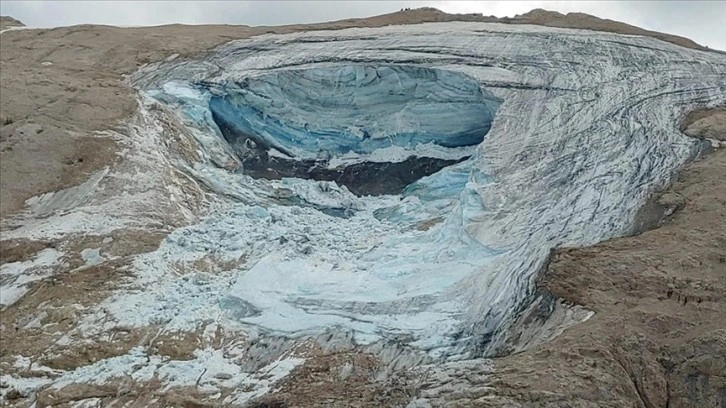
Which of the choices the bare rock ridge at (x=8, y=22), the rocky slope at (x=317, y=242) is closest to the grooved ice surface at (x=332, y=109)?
the rocky slope at (x=317, y=242)

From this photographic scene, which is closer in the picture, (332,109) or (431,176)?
(431,176)

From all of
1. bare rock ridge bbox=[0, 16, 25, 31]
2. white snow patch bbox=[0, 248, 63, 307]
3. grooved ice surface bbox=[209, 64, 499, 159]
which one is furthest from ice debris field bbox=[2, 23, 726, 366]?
bare rock ridge bbox=[0, 16, 25, 31]

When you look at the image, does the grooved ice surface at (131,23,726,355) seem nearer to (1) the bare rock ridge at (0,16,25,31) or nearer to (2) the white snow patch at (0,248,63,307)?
(2) the white snow patch at (0,248,63,307)

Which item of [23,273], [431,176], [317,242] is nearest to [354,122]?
[431,176]

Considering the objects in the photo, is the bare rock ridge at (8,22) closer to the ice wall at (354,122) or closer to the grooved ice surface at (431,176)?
the grooved ice surface at (431,176)

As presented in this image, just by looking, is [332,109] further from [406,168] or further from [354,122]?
[406,168]

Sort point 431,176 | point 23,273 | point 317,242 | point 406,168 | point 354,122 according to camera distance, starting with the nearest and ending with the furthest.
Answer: point 23,273
point 317,242
point 431,176
point 406,168
point 354,122
